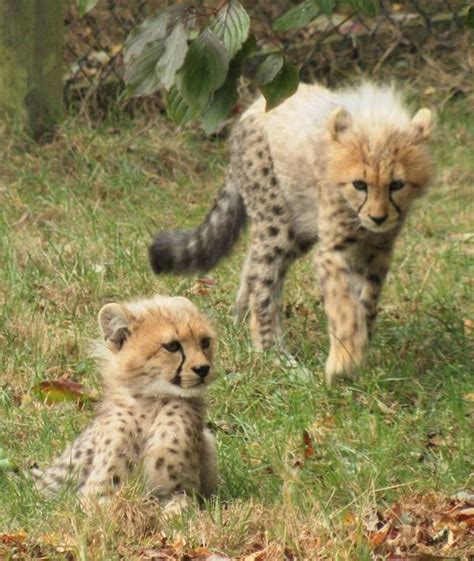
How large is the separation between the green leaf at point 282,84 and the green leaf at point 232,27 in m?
0.25


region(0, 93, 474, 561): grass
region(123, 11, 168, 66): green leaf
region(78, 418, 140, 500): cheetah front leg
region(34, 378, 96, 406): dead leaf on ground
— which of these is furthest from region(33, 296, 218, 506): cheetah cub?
region(123, 11, 168, 66): green leaf

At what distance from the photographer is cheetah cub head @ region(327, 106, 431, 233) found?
5895mm

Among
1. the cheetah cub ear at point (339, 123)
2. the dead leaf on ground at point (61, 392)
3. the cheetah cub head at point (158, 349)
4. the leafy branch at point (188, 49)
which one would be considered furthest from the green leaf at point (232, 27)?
the cheetah cub ear at point (339, 123)

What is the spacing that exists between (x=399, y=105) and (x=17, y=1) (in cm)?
263

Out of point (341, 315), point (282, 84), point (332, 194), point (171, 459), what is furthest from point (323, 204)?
point (282, 84)

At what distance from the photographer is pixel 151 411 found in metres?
4.34

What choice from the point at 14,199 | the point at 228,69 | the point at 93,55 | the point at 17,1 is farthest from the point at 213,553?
the point at 93,55

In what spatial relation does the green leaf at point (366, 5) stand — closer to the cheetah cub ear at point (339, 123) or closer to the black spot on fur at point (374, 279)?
the cheetah cub ear at point (339, 123)

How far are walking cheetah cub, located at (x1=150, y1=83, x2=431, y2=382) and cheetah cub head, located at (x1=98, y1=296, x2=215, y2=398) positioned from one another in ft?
4.63

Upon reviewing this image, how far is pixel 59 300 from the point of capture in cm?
653

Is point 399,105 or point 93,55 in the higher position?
point 399,105

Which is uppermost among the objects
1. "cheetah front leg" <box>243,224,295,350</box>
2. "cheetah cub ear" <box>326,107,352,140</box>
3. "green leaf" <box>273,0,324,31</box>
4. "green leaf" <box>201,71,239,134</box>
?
"green leaf" <box>273,0,324,31</box>

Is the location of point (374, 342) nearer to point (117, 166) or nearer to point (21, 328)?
point (21, 328)

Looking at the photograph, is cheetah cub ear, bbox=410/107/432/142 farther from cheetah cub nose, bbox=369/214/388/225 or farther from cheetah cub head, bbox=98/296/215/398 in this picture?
cheetah cub head, bbox=98/296/215/398
